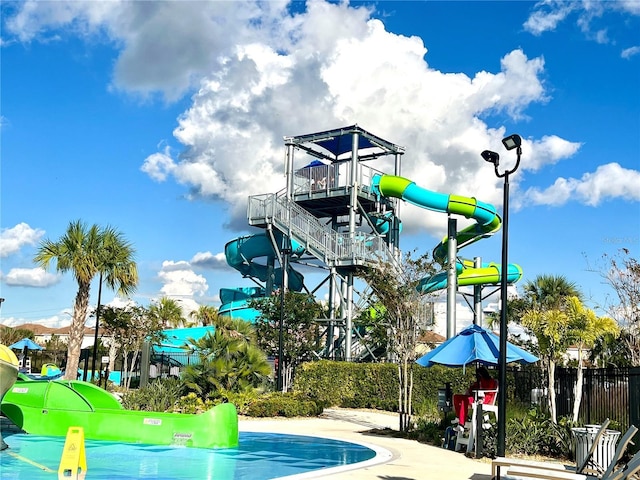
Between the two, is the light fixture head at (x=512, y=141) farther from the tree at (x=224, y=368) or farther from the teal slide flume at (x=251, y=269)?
the teal slide flume at (x=251, y=269)

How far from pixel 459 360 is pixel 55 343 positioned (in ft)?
178

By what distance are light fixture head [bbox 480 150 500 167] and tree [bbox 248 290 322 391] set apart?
64.4 ft

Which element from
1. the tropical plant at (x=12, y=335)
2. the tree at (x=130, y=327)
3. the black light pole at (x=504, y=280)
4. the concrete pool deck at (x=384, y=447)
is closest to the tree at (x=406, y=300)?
the concrete pool deck at (x=384, y=447)

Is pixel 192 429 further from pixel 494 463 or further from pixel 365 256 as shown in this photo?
pixel 365 256

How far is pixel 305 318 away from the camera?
31969 mm

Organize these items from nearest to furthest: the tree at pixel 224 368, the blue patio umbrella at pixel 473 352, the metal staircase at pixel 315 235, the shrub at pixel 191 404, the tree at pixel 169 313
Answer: the blue patio umbrella at pixel 473 352, the shrub at pixel 191 404, the tree at pixel 224 368, the metal staircase at pixel 315 235, the tree at pixel 169 313

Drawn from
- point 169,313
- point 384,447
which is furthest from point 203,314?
point 384,447

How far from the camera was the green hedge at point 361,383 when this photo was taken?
25.5 m

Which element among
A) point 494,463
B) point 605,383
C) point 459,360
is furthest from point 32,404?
point 605,383

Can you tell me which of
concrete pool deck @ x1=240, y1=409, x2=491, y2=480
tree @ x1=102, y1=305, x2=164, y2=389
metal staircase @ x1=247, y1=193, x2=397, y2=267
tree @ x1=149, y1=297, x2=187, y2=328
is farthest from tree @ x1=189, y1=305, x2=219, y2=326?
concrete pool deck @ x1=240, y1=409, x2=491, y2=480

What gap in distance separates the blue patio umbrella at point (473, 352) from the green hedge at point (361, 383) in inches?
390

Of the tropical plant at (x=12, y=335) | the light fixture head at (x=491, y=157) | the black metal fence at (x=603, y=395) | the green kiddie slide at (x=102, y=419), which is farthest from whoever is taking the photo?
the tropical plant at (x=12, y=335)

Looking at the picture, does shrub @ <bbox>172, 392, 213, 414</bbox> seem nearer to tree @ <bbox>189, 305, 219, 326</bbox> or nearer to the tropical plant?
tree @ <bbox>189, 305, 219, 326</bbox>

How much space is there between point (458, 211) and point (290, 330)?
9.29 metres
